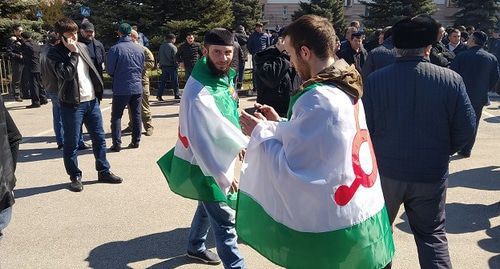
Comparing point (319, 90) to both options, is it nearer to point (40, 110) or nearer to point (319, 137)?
point (319, 137)

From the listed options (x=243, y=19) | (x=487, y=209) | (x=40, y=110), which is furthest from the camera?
(x=243, y=19)

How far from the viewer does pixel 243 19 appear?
32781 mm

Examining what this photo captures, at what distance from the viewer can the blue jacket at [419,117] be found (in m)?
3.09

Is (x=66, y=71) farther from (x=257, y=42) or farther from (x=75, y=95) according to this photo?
(x=257, y=42)

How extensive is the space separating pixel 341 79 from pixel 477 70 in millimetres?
5724

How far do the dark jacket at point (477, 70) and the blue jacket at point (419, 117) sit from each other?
4.35 meters

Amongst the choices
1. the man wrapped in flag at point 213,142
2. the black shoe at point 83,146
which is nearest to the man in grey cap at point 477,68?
the man wrapped in flag at point 213,142

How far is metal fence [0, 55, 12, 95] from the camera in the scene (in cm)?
1421

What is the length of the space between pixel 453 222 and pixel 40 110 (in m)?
9.99

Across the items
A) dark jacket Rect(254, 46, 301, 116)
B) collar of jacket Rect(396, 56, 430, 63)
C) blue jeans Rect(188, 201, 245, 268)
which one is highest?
collar of jacket Rect(396, 56, 430, 63)

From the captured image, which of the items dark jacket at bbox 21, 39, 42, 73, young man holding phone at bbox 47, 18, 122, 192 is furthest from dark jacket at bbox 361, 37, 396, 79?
dark jacket at bbox 21, 39, 42, 73

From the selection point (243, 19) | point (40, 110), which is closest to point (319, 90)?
point (40, 110)

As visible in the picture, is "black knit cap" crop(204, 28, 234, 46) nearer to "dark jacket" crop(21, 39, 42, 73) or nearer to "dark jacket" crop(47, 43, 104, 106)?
"dark jacket" crop(47, 43, 104, 106)

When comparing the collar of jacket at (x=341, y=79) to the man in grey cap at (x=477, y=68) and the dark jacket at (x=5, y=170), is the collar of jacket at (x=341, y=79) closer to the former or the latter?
the dark jacket at (x=5, y=170)
